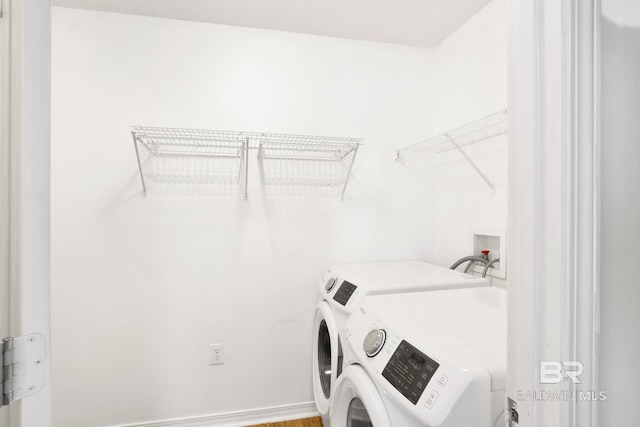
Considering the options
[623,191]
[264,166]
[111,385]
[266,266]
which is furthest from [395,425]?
[111,385]

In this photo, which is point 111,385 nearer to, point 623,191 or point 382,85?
point 623,191

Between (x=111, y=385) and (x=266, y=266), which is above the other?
(x=266, y=266)

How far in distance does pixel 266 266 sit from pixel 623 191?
1685 millimetres

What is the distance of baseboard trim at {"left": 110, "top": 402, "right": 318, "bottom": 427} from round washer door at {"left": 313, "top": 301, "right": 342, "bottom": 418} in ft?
1.07

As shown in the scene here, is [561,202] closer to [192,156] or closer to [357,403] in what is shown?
[357,403]

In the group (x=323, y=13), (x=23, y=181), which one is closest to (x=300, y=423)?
(x=23, y=181)

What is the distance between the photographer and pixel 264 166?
6.36 feet

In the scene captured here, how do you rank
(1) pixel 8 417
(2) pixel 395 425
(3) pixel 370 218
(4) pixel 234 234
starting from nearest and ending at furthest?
(1) pixel 8 417, (2) pixel 395 425, (4) pixel 234 234, (3) pixel 370 218

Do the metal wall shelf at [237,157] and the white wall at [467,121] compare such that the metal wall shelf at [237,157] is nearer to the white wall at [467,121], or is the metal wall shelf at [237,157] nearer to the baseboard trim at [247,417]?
the white wall at [467,121]

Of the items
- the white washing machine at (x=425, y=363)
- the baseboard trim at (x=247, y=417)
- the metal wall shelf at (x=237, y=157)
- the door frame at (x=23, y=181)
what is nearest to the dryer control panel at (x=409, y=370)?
the white washing machine at (x=425, y=363)

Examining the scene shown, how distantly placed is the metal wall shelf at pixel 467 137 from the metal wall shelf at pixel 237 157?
1.44 feet

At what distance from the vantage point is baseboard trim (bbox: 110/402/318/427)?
71.0 inches

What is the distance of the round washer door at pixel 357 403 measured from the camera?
874mm

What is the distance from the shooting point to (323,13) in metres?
1.77
